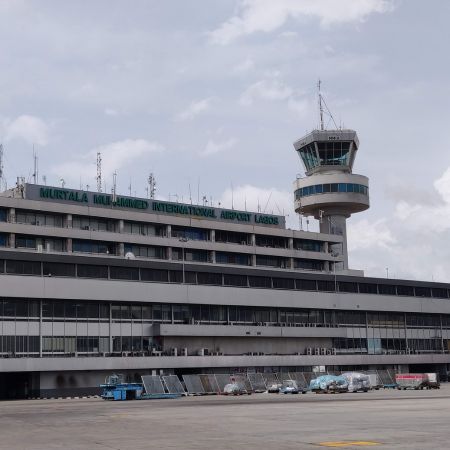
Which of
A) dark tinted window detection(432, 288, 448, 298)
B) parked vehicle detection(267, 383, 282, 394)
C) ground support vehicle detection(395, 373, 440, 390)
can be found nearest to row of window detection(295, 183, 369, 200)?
dark tinted window detection(432, 288, 448, 298)

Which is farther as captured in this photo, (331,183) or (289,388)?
(331,183)

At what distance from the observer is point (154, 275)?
10781 centimetres

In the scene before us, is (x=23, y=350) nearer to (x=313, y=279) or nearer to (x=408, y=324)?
(x=313, y=279)

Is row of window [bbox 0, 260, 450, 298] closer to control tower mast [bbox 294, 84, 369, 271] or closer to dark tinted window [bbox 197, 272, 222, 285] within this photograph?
dark tinted window [bbox 197, 272, 222, 285]

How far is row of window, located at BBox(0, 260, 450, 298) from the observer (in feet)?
319

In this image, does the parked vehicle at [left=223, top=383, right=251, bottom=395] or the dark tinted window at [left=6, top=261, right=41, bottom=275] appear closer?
the parked vehicle at [left=223, top=383, right=251, bottom=395]

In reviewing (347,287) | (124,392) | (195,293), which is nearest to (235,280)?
(195,293)

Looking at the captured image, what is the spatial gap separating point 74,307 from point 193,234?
1303 inches

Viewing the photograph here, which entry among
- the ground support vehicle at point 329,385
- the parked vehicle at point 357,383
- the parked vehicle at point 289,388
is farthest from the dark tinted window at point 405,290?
the parked vehicle at point 289,388

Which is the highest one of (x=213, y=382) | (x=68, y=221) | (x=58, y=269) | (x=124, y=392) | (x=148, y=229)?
(x=68, y=221)

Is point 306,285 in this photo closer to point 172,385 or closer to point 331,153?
point 331,153

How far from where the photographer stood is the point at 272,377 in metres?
105

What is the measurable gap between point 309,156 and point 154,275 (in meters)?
51.2

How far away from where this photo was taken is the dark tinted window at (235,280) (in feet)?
377
